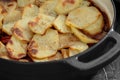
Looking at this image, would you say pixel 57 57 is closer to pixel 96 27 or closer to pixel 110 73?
pixel 96 27

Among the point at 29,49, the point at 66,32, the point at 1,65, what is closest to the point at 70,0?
the point at 66,32

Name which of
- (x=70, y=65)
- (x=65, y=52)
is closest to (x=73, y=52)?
(x=65, y=52)

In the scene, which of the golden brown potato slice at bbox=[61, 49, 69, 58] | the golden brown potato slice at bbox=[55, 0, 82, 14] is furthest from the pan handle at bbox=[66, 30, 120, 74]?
the golden brown potato slice at bbox=[55, 0, 82, 14]

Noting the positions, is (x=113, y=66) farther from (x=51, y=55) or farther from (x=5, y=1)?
(x=5, y=1)

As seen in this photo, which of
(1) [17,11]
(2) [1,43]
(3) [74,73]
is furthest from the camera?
(1) [17,11]

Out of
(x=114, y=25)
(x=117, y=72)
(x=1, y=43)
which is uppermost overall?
(x=114, y=25)

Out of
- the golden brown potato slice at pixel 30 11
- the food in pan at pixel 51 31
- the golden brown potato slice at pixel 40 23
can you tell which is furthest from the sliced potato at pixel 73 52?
the golden brown potato slice at pixel 30 11
